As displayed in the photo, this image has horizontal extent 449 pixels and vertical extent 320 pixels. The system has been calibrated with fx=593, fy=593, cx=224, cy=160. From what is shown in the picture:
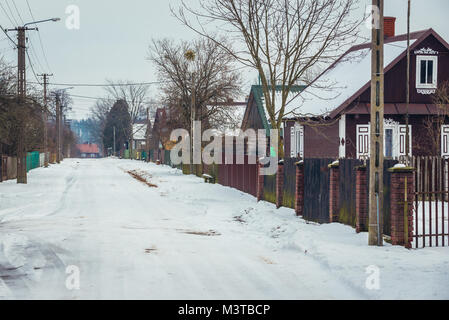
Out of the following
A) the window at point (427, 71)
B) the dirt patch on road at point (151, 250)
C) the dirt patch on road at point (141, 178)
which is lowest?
the dirt patch on road at point (151, 250)

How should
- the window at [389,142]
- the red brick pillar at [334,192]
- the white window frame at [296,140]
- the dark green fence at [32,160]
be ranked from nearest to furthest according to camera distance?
the red brick pillar at [334,192]
the window at [389,142]
the white window frame at [296,140]
the dark green fence at [32,160]

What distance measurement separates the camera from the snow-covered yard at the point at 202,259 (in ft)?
25.0

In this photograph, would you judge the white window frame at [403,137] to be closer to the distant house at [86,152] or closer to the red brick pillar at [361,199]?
the red brick pillar at [361,199]

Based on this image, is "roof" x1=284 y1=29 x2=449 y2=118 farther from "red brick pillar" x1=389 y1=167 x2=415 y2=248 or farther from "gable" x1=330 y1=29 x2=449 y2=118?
"red brick pillar" x1=389 y1=167 x2=415 y2=248

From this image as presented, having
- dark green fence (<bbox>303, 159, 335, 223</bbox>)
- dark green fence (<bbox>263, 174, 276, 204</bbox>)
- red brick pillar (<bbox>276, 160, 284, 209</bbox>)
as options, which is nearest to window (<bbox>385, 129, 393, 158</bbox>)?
dark green fence (<bbox>263, 174, 276, 204</bbox>)

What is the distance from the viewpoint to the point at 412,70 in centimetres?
2759

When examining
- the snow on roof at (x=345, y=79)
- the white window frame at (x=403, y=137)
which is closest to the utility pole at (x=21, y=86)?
the snow on roof at (x=345, y=79)

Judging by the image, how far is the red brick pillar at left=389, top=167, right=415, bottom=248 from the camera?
1058 centimetres

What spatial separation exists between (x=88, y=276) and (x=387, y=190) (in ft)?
19.7

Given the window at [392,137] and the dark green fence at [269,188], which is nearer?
the dark green fence at [269,188]

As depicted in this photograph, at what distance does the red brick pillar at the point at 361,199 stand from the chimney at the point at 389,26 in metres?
21.4
